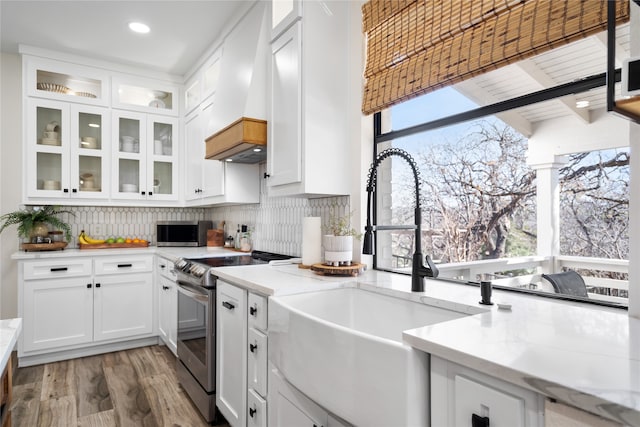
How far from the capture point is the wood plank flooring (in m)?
2.27

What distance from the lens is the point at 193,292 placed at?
242cm

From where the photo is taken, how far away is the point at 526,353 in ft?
2.72

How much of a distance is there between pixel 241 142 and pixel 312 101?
58cm

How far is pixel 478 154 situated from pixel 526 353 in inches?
45.6

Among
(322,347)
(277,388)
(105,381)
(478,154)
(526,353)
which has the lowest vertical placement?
(105,381)

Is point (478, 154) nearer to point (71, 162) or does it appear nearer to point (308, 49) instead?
point (308, 49)

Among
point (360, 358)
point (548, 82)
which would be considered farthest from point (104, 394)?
point (548, 82)

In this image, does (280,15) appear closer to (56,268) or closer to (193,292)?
(193,292)

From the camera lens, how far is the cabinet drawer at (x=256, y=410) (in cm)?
173

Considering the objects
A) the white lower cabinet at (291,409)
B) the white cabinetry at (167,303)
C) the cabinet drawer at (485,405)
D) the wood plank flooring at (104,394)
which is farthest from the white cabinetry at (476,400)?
the white cabinetry at (167,303)

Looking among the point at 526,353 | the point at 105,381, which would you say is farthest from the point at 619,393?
the point at 105,381

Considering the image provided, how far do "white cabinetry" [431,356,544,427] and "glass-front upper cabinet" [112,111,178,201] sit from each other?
368 cm

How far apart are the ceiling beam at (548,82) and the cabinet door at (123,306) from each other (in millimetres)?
3393

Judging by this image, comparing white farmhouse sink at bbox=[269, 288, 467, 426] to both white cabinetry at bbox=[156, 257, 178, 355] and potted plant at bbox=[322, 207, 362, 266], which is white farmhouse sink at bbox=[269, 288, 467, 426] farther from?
white cabinetry at bbox=[156, 257, 178, 355]
